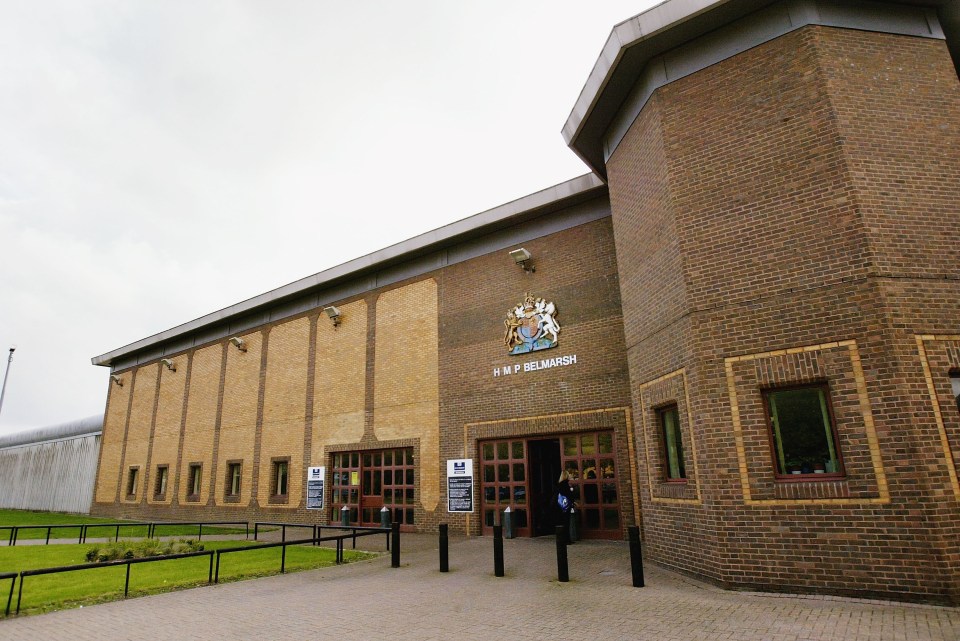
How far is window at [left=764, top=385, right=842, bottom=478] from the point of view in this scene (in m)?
7.55

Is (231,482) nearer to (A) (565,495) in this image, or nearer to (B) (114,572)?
(B) (114,572)

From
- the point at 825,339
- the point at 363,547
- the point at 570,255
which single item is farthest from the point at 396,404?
the point at 825,339

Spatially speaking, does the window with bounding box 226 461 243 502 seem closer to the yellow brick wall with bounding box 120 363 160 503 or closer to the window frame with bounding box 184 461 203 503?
the window frame with bounding box 184 461 203 503

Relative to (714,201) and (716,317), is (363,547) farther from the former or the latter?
(714,201)

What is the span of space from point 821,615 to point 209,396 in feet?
77.9

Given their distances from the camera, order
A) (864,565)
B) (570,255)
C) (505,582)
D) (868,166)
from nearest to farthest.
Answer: (864,565)
(868,166)
(505,582)
(570,255)

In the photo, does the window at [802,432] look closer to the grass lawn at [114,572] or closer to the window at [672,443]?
the window at [672,443]

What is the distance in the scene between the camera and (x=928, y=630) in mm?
5570

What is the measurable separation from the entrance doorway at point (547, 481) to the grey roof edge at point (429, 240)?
583cm

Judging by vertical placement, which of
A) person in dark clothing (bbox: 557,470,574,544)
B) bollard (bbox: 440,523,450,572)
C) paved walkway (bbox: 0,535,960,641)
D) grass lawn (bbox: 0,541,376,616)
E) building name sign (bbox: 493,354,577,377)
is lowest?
paved walkway (bbox: 0,535,960,641)

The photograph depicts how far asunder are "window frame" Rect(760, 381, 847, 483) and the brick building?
31 mm

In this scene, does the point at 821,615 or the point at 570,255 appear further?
the point at 570,255

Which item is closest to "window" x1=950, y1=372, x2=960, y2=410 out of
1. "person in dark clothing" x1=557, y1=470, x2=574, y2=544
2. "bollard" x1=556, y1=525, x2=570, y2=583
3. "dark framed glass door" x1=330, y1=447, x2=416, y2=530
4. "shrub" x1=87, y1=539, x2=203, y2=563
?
"bollard" x1=556, y1=525, x2=570, y2=583

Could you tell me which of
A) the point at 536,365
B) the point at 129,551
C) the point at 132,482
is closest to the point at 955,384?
the point at 536,365
